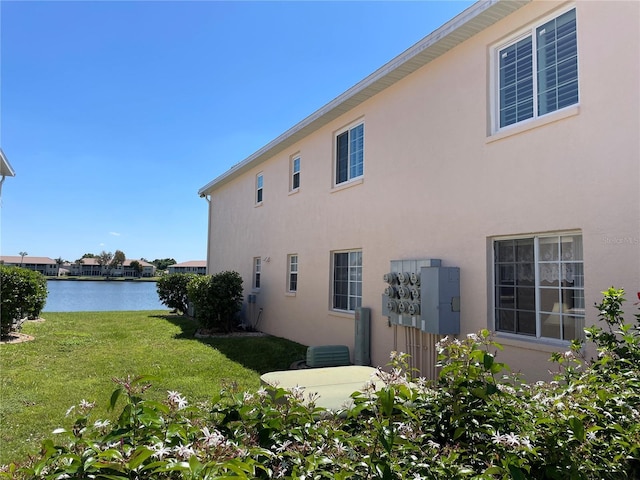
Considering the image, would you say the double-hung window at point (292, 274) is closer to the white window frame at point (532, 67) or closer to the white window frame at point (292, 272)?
the white window frame at point (292, 272)

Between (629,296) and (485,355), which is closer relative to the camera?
(485,355)

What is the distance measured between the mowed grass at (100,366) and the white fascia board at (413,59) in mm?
6053

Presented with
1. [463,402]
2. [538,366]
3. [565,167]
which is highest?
[565,167]

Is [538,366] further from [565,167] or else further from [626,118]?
[626,118]

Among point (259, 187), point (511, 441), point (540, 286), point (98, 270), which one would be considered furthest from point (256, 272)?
point (98, 270)

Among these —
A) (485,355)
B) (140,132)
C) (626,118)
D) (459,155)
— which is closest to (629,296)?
(626,118)

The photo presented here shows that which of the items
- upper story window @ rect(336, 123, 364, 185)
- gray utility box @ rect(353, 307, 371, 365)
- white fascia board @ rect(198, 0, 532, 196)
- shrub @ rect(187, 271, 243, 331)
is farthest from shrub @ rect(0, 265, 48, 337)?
gray utility box @ rect(353, 307, 371, 365)

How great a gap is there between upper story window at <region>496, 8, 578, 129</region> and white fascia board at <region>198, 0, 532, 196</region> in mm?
536

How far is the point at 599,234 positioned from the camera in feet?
17.2

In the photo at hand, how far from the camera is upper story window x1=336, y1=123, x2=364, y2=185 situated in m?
10.3

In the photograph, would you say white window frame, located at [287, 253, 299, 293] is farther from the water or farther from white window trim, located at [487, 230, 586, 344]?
the water

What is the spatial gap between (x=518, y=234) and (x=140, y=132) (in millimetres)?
16368

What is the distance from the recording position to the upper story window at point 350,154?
10.3 metres

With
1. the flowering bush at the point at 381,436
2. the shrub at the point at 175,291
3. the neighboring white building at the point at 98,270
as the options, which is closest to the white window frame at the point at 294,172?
the shrub at the point at 175,291
